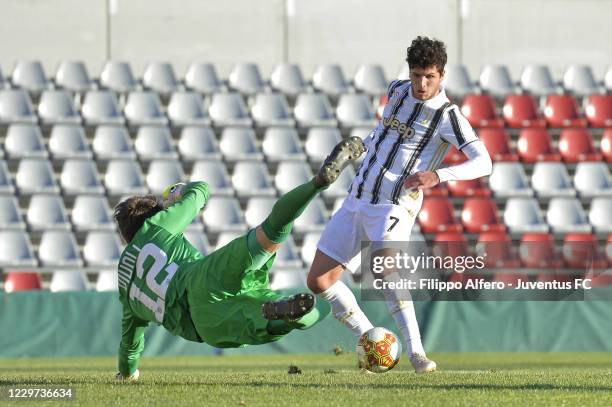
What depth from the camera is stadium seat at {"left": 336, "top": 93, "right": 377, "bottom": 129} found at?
18.2 m

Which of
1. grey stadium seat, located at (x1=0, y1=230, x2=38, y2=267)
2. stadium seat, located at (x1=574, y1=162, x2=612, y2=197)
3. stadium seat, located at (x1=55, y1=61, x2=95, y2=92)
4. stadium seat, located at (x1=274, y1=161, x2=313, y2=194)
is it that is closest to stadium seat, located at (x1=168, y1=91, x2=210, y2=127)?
stadium seat, located at (x1=55, y1=61, x2=95, y2=92)

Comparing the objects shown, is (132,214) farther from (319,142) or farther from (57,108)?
(319,142)

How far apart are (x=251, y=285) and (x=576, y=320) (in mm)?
8418

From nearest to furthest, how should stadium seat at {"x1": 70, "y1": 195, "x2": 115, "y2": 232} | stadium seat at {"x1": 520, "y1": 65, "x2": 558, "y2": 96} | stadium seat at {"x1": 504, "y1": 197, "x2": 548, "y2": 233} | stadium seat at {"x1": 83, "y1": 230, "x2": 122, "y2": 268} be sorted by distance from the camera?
stadium seat at {"x1": 83, "y1": 230, "x2": 122, "y2": 268} → stadium seat at {"x1": 70, "y1": 195, "x2": 115, "y2": 232} → stadium seat at {"x1": 504, "y1": 197, "x2": 548, "y2": 233} → stadium seat at {"x1": 520, "y1": 65, "x2": 558, "y2": 96}

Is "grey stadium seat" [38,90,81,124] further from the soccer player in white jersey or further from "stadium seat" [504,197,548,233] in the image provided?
the soccer player in white jersey

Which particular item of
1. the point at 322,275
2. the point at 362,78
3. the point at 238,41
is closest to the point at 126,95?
the point at 238,41

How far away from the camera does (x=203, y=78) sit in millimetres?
18422

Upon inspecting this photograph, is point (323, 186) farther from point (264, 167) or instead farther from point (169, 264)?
point (264, 167)

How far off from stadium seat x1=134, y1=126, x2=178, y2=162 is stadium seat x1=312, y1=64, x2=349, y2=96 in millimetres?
2692

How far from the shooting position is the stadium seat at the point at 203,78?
18.3m

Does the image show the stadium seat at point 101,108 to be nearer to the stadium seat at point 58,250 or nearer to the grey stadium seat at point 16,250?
the stadium seat at point 58,250

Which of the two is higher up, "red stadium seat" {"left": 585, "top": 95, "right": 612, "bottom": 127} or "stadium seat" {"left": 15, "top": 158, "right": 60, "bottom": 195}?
"stadium seat" {"left": 15, "top": 158, "right": 60, "bottom": 195}

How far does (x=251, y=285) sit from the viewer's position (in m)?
6.39

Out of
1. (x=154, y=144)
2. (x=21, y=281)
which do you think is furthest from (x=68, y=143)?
(x=21, y=281)
